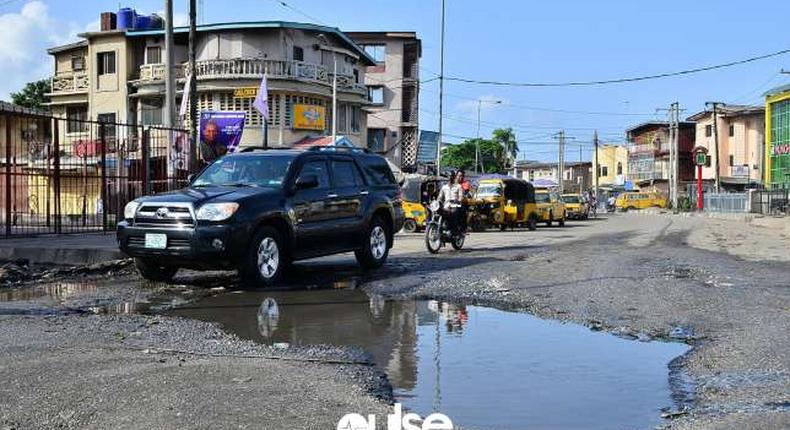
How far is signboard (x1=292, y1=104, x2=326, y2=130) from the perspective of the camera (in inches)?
1594

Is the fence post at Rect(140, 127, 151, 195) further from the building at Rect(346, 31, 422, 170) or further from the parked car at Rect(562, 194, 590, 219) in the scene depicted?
the building at Rect(346, 31, 422, 170)

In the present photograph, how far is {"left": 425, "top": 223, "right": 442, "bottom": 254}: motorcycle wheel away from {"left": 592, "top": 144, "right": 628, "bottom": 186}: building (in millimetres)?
88666

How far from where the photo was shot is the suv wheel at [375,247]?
12.6 m

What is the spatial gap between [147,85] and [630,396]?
39.7 m

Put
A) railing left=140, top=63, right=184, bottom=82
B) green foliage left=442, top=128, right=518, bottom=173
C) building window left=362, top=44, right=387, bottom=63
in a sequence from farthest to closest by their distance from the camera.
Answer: green foliage left=442, top=128, right=518, bottom=173, building window left=362, top=44, right=387, bottom=63, railing left=140, top=63, right=184, bottom=82

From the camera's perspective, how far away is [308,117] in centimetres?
4103

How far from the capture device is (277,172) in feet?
36.4

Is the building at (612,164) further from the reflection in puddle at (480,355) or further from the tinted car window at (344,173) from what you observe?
the reflection in puddle at (480,355)

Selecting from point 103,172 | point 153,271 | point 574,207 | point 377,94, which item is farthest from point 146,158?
point 377,94

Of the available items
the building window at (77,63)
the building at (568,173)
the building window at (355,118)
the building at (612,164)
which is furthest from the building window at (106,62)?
the building at (568,173)

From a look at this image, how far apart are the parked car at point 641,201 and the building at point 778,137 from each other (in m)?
13.8

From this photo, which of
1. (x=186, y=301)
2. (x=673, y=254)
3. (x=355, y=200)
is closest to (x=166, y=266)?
(x=186, y=301)

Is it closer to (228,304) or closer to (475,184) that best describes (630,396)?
(228,304)

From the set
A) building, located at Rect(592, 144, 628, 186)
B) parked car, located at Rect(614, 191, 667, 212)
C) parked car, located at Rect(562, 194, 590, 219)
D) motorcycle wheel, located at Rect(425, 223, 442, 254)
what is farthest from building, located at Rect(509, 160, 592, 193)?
motorcycle wheel, located at Rect(425, 223, 442, 254)
